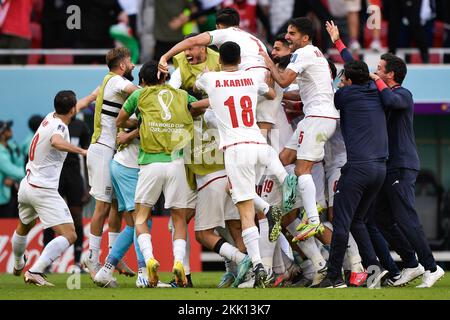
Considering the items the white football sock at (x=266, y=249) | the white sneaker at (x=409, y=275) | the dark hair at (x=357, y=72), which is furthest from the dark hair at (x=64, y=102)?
the white sneaker at (x=409, y=275)

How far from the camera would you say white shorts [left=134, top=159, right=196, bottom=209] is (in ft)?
47.1

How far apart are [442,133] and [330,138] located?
8.01 meters

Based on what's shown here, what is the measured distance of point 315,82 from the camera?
1475 centimetres

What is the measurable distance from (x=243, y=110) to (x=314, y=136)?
1.14 meters

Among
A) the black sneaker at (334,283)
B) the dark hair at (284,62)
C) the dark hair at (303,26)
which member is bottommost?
the black sneaker at (334,283)

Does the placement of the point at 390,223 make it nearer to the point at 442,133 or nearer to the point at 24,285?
the point at 24,285

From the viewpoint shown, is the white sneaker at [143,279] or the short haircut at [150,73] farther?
the white sneaker at [143,279]

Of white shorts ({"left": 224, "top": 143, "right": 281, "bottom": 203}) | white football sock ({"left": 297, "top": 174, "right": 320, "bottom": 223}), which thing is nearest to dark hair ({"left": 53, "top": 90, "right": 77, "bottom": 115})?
white shorts ({"left": 224, "top": 143, "right": 281, "bottom": 203})

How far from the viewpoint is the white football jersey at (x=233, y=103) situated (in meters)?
14.0

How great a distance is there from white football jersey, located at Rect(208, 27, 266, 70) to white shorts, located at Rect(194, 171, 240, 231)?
1.39 m

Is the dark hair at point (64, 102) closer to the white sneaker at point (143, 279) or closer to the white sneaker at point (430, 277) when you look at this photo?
the white sneaker at point (143, 279)

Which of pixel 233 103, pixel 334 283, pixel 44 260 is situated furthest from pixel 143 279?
pixel 233 103

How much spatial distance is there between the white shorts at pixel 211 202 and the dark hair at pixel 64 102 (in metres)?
1.91

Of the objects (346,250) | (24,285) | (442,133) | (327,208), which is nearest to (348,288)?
(346,250)
